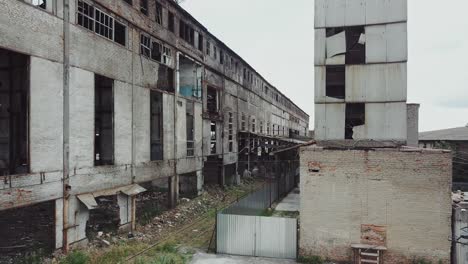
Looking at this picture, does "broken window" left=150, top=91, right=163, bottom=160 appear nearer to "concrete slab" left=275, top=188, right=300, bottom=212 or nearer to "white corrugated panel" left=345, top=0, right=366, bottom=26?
"concrete slab" left=275, top=188, right=300, bottom=212

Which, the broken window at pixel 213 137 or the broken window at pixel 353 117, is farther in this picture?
the broken window at pixel 213 137

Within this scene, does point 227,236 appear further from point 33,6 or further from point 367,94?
point 33,6

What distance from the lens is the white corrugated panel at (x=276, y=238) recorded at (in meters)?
13.0

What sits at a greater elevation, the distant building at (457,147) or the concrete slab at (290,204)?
the distant building at (457,147)

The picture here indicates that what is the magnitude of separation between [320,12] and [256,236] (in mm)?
9614

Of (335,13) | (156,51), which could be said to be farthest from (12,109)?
(335,13)

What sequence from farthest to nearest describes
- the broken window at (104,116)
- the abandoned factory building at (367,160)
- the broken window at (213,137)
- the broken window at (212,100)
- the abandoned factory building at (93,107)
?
1. the broken window at (212,100)
2. the broken window at (213,137)
3. the broken window at (104,116)
4. the abandoned factory building at (367,160)
5. the abandoned factory building at (93,107)

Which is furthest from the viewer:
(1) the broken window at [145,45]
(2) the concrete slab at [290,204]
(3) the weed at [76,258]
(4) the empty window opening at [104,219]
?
(2) the concrete slab at [290,204]

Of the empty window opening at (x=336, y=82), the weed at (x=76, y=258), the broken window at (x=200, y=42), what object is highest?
the broken window at (x=200, y=42)

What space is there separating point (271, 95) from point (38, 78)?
3967 cm

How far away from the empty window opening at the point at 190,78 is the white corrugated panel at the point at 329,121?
10543mm

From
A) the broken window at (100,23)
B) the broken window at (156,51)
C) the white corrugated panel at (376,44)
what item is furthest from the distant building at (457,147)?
the broken window at (100,23)

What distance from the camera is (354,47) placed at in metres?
15.0

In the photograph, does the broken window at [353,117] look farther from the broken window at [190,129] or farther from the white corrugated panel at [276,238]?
the broken window at [190,129]
